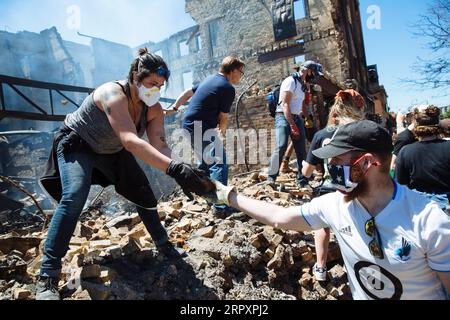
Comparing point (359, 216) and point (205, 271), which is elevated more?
point (359, 216)

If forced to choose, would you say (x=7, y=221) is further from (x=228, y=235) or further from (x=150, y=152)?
(x=150, y=152)

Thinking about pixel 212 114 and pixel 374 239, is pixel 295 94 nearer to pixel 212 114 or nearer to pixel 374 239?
pixel 212 114

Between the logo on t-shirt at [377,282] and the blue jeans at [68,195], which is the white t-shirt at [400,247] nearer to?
the logo on t-shirt at [377,282]

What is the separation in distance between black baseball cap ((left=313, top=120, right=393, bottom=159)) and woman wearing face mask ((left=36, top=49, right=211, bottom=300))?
2.87 feet

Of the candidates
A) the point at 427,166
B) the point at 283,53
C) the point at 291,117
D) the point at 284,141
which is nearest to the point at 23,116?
the point at 284,141

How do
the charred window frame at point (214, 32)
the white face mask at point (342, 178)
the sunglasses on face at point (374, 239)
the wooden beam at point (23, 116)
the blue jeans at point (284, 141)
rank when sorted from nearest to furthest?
the sunglasses on face at point (374, 239) < the white face mask at point (342, 178) < the blue jeans at point (284, 141) < the wooden beam at point (23, 116) < the charred window frame at point (214, 32)

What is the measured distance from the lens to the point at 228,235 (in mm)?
3412

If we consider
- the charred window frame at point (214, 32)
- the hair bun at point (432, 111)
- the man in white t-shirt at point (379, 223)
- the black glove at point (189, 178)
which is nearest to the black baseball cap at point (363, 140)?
the man in white t-shirt at point (379, 223)

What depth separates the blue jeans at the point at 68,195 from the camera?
Answer: 2141 mm

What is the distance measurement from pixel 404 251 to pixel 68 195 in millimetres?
2112

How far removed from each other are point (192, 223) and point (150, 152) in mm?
1820
